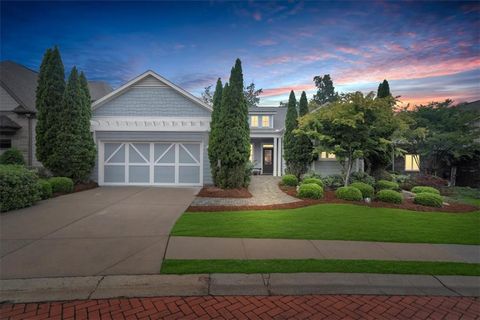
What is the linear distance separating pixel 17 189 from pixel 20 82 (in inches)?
543

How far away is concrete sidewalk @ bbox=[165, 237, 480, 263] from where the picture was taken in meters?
4.48

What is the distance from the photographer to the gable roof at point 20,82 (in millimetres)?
15648

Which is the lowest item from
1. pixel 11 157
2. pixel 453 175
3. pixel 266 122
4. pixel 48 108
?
pixel 453 175

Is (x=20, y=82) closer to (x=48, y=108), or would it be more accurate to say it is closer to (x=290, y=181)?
(x=48, y=108)

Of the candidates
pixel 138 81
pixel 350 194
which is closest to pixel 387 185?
pixel 350 194

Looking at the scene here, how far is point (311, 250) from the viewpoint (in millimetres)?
4762

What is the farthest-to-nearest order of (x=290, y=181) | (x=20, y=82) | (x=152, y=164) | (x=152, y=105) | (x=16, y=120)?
(x=20, y=82) < (x=16, y=120) < (x=152, y=105) < (x=152, y=164) < (x=290, y=181)

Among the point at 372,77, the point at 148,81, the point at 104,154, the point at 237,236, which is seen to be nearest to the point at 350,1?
the point at 372,77

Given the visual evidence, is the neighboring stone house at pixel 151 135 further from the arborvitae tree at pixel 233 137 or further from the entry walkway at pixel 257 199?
the entry walkway at pixel 257 199

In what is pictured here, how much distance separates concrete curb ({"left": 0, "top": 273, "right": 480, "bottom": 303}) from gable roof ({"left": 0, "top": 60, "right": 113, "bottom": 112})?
1674 centimetres

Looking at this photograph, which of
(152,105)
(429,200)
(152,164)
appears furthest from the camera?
(152,105)

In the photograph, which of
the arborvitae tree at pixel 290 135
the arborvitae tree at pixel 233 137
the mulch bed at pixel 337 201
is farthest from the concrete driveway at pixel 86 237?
the arborvitae tree at pixel 290 135

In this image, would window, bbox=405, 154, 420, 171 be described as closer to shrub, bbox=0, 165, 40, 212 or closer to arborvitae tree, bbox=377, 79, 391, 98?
arborvitae tree, bbox=377, 79, 391, 98

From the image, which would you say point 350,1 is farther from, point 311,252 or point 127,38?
point 127,38
